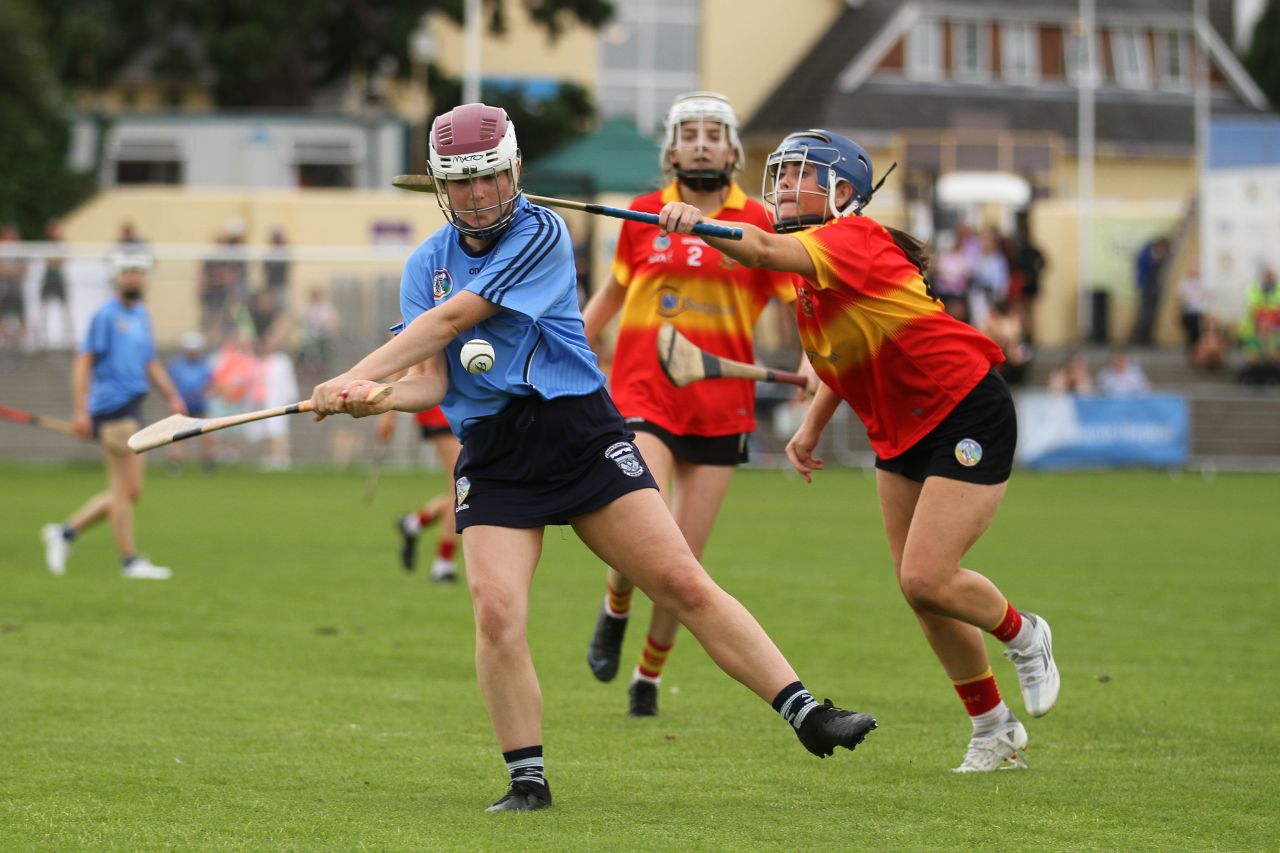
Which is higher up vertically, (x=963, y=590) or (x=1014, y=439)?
(x=1014, y=439)

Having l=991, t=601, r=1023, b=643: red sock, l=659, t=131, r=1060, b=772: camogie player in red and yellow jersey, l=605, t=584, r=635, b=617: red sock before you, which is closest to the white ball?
l=659, t=131, r=1060, b=772: camogie player in red and yellow jersey

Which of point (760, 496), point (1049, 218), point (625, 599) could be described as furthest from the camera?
point (1049, 218)

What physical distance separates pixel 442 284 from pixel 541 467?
73 cm

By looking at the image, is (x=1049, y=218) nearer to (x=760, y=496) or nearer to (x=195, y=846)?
(x=760, y=496)

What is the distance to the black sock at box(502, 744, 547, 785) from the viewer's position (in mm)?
6719

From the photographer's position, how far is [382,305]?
3039 centimetres

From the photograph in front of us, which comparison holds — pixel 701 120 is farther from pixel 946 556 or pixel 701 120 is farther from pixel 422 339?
pixel 422 339

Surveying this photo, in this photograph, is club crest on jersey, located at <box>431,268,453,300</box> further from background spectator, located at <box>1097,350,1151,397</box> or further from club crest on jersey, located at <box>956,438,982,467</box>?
background spectator, located at <box>1097,350,1151,397</box>

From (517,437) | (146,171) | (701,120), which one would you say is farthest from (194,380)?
(517,437)

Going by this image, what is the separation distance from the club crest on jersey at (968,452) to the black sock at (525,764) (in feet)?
6.48

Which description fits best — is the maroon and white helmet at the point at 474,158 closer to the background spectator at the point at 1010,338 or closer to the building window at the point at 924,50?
the background spectator at the point at 1010,338

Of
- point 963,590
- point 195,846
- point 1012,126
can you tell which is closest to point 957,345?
point 963,590

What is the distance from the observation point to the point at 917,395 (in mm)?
7492

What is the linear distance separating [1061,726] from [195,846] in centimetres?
421
